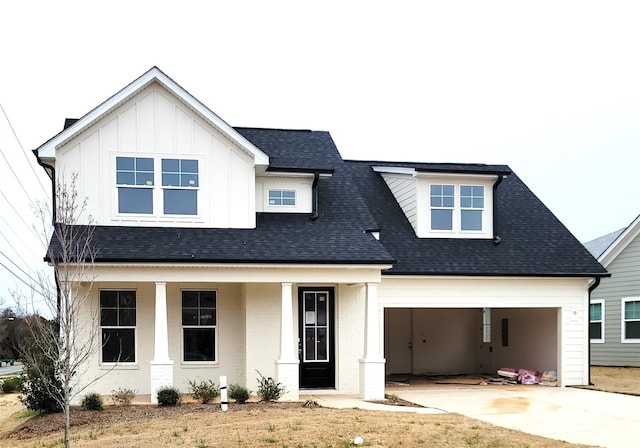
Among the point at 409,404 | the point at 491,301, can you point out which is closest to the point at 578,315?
the point at 491,301

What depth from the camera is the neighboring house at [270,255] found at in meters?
17.3

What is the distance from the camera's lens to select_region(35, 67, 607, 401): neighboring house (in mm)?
17266

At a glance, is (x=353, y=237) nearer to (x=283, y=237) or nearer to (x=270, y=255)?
(x=283, y=237)

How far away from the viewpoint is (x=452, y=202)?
2152cm

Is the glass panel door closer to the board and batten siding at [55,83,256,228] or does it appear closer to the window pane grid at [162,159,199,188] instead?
the board and batten siding at [55,83,256,228]

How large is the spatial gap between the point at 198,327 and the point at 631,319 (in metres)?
15.6

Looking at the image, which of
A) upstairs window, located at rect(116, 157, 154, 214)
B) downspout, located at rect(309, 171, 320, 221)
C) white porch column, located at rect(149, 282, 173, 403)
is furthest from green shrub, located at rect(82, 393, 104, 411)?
downspout, located at rect(309, 171, 320, 221)

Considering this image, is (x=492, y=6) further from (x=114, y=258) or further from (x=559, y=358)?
(x=114, y=258)

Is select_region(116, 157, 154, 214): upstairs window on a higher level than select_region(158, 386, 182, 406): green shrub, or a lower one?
higher

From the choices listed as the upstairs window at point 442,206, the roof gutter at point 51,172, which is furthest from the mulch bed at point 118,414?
the upstairs window at point 442,206

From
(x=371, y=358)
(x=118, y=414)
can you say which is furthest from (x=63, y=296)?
(x=371, y=358)

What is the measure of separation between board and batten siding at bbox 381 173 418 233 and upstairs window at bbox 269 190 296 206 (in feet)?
12.5

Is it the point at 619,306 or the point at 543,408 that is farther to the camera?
the point at 619,306

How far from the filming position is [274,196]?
19.5 m
